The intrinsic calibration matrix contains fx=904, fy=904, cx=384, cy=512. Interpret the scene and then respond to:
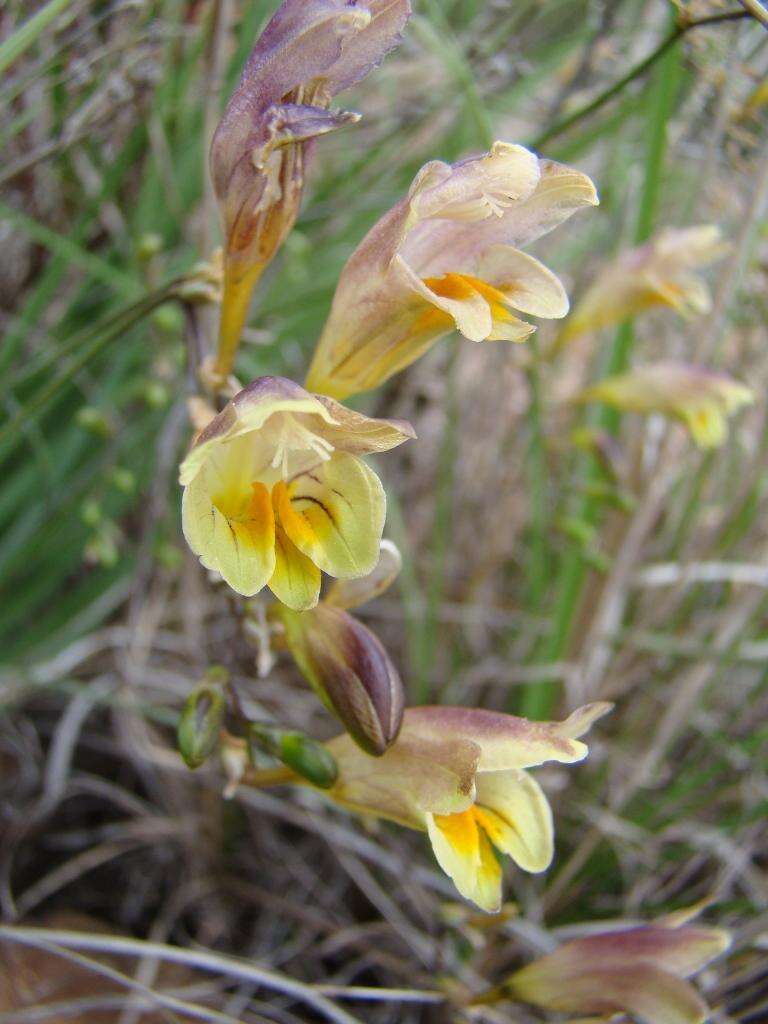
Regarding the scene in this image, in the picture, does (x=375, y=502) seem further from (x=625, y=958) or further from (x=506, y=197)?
(x=625, y=958)

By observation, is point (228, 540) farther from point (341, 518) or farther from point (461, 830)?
point (461, 830)

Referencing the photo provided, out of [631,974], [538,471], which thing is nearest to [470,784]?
[631,974]

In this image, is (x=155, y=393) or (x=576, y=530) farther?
(x=576, y=530)

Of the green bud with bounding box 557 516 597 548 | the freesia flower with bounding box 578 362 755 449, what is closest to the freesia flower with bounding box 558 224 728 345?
the freesia flower with bounding box 578 362 755 449

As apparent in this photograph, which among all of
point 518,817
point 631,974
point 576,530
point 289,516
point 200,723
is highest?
point 289,516

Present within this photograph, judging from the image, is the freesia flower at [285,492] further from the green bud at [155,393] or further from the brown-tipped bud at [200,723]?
the green bud at [155,393]

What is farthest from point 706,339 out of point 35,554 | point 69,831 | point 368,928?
point 69,831

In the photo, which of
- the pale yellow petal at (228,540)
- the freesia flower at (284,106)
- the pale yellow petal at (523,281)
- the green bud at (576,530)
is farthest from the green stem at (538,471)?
the pale yellow petal at (228,540)
